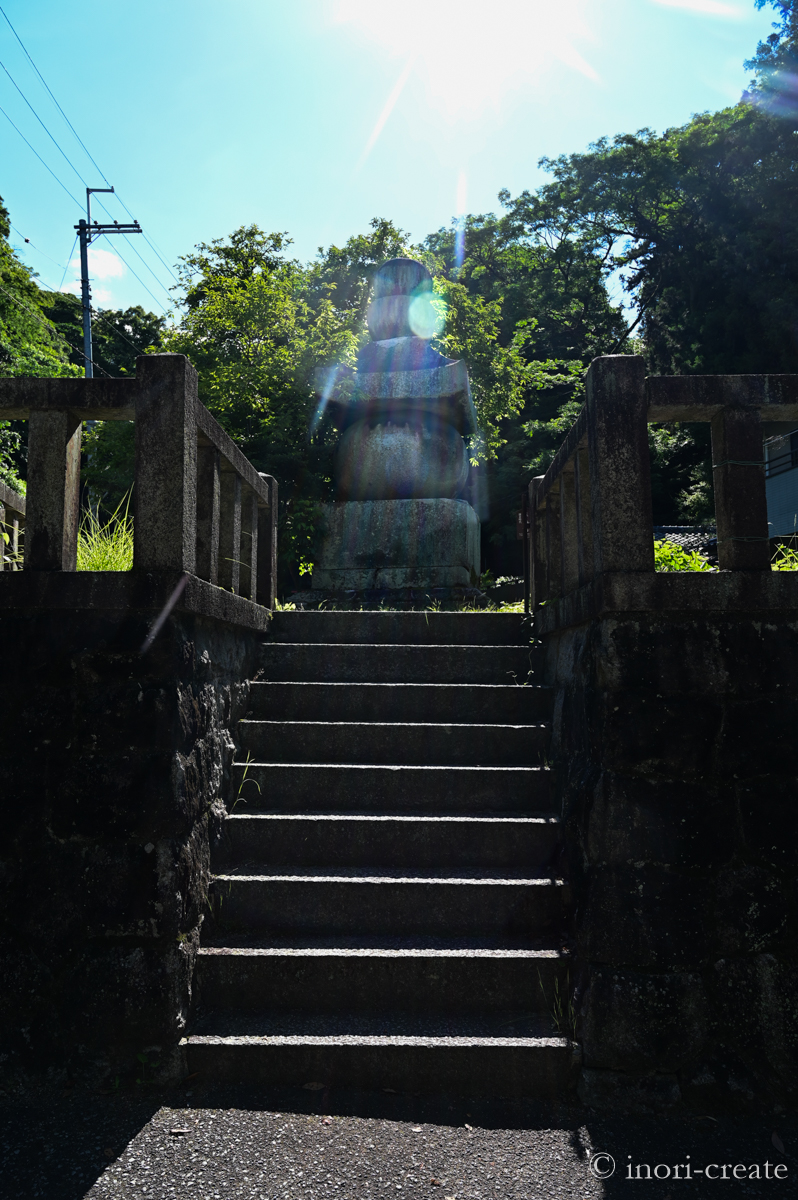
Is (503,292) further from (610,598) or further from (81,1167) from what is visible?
(81,1167)

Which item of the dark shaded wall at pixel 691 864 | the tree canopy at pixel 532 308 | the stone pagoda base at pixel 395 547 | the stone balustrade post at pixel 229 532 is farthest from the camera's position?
the tree canopy at pixel 532 308

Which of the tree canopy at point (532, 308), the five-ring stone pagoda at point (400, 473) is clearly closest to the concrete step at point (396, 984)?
the five-ring stone pagoda at point (400, 473)

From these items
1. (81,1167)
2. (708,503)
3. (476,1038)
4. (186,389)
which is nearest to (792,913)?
(476,1038)

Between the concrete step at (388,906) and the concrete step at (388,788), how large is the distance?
47 centimetres

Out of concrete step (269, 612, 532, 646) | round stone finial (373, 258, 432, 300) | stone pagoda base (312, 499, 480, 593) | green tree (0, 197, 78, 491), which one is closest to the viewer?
concrete step (269, 612, 532, 646)

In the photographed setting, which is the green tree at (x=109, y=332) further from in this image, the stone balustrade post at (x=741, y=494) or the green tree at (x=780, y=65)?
the green tree at (x=780, y=65)

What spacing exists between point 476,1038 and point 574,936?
512 millimetres

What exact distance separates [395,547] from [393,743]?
373cm

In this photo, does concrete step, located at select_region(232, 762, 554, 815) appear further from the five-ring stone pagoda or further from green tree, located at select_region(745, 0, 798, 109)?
green tree, located at select_region(745, 0, 798, 109)

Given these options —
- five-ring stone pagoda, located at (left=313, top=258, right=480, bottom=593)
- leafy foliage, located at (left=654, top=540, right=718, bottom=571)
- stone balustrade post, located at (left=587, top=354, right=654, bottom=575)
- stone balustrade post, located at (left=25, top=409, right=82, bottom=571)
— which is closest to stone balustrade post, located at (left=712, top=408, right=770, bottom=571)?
stone balustrade post, located at (left=587, top=354, right=654, bottom=575)

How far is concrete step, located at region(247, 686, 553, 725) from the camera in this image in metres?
3.91

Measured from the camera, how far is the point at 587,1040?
2467 millimetres

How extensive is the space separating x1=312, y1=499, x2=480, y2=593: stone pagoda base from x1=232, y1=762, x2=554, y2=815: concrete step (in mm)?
3665

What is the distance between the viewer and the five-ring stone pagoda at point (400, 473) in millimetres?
7172
